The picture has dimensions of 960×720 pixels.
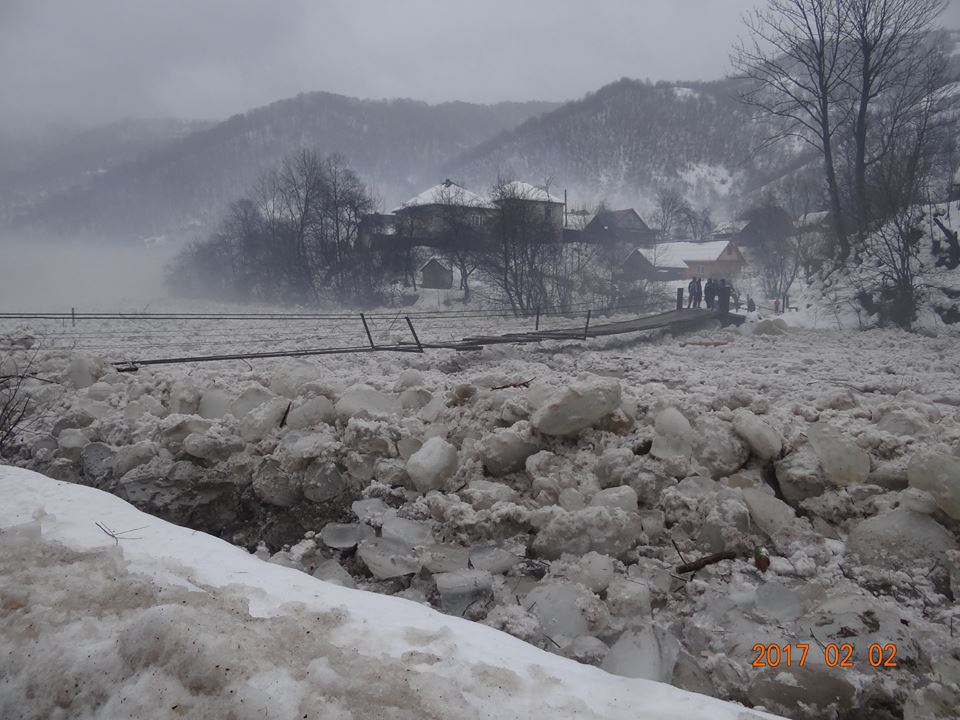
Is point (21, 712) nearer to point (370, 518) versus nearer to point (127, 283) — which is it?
point (370, 518)

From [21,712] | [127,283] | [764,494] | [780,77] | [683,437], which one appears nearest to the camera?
[21,712]

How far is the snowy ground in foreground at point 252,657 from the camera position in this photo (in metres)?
1.20

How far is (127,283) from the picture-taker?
3638 cm

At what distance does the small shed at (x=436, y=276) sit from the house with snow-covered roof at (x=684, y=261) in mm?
6412

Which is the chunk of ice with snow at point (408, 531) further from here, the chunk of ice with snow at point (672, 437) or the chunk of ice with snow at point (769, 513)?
the chunk of ice with snow at point (769, 513)

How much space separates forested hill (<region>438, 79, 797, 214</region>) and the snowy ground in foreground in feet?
161

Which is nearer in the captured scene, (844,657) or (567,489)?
(844,657)

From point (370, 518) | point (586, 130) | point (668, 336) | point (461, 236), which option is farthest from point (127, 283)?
point (586, 130)

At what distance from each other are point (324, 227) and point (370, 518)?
2772 centimetres

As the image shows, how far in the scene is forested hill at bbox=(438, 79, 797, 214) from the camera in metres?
57.1

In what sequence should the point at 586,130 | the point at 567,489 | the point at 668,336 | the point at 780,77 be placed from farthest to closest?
the point at 586,130, the point at 780,77, the point at 668,336, the point at 567,489

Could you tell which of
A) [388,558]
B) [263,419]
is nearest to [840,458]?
[388,558]

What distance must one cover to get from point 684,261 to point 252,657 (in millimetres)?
26574

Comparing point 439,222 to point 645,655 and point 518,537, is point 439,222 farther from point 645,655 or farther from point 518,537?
point 645,655
